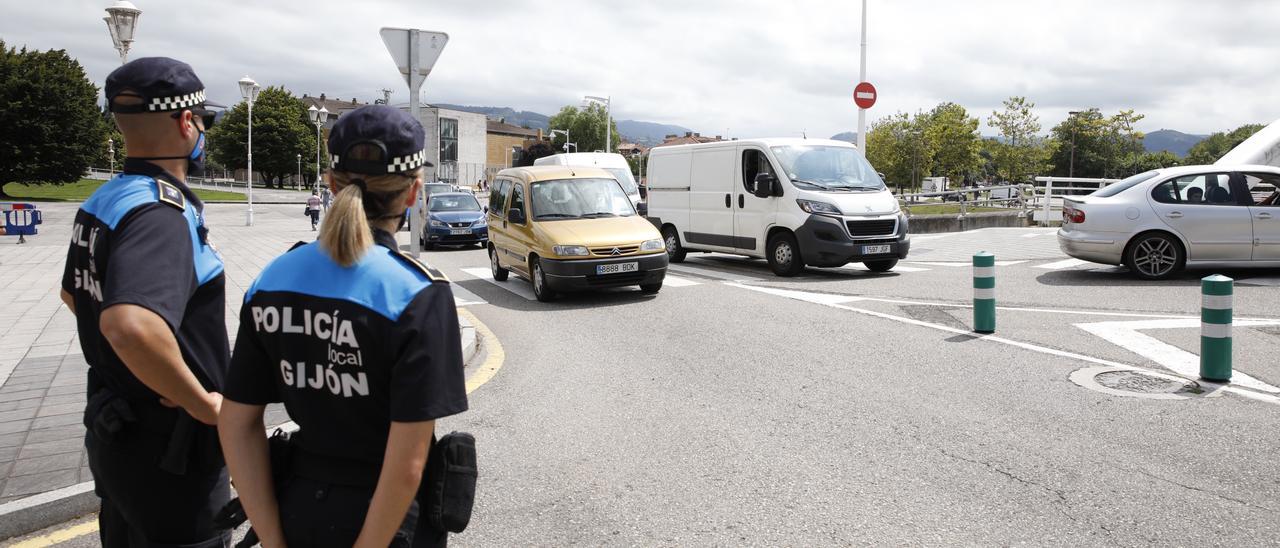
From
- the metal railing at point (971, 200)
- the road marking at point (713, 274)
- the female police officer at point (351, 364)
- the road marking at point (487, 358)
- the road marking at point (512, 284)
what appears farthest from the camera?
the metal railing at point (971, 200)

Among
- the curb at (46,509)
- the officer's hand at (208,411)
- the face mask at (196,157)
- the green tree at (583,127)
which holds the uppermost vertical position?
the green tree at (583,127)

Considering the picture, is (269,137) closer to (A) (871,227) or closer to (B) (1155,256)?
(A) (871,227)

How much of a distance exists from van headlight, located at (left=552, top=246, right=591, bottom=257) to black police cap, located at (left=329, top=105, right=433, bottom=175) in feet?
31.0

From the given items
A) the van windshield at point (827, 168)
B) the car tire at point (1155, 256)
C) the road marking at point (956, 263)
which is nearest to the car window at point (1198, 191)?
the car tire at point (1155, 256)

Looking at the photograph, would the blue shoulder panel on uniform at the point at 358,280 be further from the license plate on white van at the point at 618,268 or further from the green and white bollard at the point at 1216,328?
the license plate on white van at the point at 618,268

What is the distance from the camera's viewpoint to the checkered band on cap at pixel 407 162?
201 cm

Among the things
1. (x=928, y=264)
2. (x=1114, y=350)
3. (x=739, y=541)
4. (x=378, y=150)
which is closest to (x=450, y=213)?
(x=928, y=264)

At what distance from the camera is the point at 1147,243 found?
12406mm

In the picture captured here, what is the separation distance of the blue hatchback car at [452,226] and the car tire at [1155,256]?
44.7ft

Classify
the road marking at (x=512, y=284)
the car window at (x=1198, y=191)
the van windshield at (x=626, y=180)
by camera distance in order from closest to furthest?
the car window at (x=1198, y=191) < the road marking at (x=512, y=284) < the van windshield at (x=626, y=180)

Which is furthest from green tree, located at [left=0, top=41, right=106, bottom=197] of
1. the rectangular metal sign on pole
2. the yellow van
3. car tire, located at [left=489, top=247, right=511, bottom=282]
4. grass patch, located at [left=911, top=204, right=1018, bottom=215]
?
→ the rectangular metal sign on pole

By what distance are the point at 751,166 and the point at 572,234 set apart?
181 inches

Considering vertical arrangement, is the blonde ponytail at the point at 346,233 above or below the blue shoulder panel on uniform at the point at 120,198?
below

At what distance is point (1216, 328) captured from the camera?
6621 millimetres
